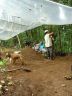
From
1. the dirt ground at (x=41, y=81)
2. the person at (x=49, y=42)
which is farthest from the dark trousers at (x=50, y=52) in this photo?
the dirt ground at (x=41, y=81)

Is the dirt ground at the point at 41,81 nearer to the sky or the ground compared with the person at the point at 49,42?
nearer to the ground

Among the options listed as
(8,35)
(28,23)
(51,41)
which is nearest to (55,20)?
(28,23)

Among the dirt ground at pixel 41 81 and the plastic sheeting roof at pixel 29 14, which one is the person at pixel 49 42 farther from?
the plastic sheeting roof at pixel 29 14

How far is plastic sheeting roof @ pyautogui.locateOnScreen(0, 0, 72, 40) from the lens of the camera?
10633 mm

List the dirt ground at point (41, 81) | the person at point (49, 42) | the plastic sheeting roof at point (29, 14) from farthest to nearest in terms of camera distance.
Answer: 1. the person at point (49, 42)
2. the plastic sheeting roof at point (29, 14)
3. the dirt ground at point (41, 81)

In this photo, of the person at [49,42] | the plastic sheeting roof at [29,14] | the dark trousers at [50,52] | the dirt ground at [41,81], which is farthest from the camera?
the dark trousers at [50,52]

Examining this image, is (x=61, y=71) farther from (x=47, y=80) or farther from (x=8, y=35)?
(x=8, y=35)

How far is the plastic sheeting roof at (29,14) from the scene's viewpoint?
1063 centimetres

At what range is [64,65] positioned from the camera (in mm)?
12602

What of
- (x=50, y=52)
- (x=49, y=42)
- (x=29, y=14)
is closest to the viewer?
(x=29, y=14)

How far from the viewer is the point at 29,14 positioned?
10703mm

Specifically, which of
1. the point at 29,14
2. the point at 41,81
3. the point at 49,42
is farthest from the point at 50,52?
the point at 41,81

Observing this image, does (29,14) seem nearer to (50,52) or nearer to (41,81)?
(41,81)

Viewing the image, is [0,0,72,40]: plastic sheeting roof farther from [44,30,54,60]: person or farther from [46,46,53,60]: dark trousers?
[46,46,53,60]: dark trousers
